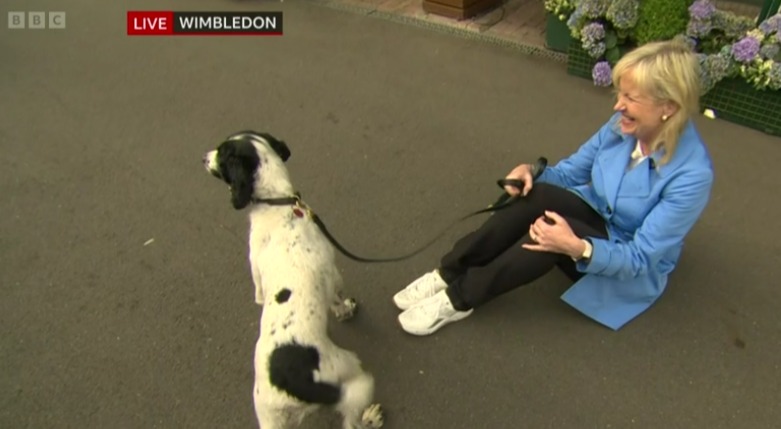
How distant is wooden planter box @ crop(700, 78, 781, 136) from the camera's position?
→ 119 inches

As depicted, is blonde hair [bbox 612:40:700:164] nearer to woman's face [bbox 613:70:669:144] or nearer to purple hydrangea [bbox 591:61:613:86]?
woman's face [bbox 613:70:669:144]

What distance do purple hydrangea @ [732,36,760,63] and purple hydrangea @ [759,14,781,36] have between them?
11cm

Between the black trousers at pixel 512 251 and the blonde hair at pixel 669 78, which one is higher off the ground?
the blonde hair at pixel 669 78

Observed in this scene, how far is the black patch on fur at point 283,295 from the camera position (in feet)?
5.53

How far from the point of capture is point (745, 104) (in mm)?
3096

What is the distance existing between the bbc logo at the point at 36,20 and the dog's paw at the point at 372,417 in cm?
494

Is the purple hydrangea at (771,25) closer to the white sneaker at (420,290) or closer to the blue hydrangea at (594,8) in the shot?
the blue hydrangea at (594,8)

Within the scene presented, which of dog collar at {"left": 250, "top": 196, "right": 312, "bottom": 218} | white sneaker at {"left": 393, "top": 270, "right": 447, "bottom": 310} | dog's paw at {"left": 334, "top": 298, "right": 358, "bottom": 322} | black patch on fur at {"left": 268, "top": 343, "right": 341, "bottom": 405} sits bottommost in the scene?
dog's paw at {"left": 334, "top": 298, "right": 358, "bottom": 322}

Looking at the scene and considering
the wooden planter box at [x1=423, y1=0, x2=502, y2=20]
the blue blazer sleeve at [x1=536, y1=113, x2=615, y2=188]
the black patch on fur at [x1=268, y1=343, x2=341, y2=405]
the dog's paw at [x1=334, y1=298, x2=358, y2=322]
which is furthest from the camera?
the wooden planter box at [x1=423, y1=0, x2=502, y2=20]

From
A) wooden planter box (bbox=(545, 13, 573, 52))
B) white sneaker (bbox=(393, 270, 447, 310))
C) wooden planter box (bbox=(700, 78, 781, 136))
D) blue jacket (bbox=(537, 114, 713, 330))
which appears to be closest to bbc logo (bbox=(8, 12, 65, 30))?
wooden planter box (bbox=(545, 13, 573, 52))

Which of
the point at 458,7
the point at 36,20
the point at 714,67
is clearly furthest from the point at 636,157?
the point at 36,20

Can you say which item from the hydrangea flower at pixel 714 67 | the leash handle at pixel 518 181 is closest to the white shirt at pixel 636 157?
the leash handle at pixel 518 181

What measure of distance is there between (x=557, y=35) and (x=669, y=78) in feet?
8.18

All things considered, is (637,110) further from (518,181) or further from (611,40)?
(611,40)
